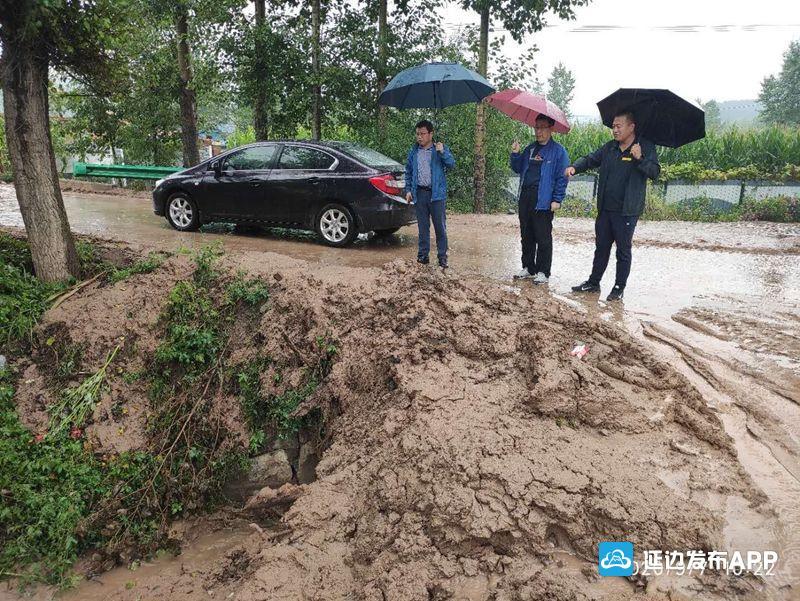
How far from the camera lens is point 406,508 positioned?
3432 mm

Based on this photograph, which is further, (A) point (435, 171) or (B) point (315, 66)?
(B) point (315, 66)

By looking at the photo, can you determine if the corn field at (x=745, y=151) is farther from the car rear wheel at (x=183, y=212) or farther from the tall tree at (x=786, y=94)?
the tall tree at (x=786, y=94)

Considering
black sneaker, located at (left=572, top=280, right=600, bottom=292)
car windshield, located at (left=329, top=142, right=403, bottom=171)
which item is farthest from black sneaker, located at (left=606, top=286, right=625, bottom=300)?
car windshield, located at (left=329, top=142, right=403, bottom=171)

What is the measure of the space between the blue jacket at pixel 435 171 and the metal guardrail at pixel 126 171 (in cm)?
1062

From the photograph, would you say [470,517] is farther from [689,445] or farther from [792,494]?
[792,494]

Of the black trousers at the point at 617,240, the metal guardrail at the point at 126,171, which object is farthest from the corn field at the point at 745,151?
the metal guardrail at the point at 126,171

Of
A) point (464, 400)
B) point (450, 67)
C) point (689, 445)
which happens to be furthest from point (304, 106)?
point (689, 445)

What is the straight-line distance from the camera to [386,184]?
8031 mm

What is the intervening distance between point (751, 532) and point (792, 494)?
1.64 feet

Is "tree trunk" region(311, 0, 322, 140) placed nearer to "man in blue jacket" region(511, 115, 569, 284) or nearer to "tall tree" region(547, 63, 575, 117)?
"man in blue jacket" region(511, 115, 569, 284)

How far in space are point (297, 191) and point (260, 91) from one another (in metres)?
5.74

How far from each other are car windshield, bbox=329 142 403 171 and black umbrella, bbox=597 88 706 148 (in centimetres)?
337

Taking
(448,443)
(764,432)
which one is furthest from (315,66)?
(764,432)

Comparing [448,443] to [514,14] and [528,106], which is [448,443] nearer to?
[528,106]
